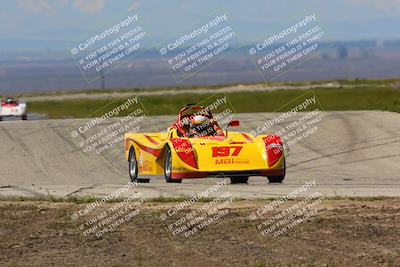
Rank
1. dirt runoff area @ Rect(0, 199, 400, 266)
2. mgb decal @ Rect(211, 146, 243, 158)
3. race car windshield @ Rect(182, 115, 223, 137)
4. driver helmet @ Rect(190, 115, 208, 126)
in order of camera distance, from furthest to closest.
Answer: race car windshield @ Rect(182, 115, 223, 137)
driver helmet @ Rect(190, 115, 208, 126)
mgb decal @ Rect(211, 146, 243, 158)
dirt runoff area @ Rect(0, 199, 400, 266)

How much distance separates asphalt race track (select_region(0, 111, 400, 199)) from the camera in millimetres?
17562

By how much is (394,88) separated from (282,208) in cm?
5494

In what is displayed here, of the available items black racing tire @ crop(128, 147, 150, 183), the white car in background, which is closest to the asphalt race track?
black racing tire @ crop(128, 147, 150, 183)

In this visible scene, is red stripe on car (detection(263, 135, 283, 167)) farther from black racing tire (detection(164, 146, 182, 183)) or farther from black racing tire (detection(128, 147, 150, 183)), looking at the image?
black racing tire (detection(128, 147, 150, 183))

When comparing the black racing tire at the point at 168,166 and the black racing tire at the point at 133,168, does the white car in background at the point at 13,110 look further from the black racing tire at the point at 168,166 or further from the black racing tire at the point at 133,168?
the black racing tire at the point at 168,166

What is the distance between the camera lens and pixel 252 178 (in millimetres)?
22344

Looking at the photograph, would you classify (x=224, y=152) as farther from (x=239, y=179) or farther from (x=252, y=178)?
(x=252, y=178)

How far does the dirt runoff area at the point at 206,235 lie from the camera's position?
11.2 m

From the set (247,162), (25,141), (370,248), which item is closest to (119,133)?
(25,141)

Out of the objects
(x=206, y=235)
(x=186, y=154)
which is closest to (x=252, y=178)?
(x=186, y=154)

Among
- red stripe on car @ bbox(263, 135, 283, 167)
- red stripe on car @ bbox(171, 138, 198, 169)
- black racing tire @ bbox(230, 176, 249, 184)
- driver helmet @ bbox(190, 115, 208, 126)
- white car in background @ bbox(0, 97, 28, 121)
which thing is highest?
white car in background @ bbox(0, 97, 28, 121)

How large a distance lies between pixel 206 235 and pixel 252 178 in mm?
9923

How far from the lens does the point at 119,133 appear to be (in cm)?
3200

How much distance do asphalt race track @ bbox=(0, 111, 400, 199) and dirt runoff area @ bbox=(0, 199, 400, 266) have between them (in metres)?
1.79
